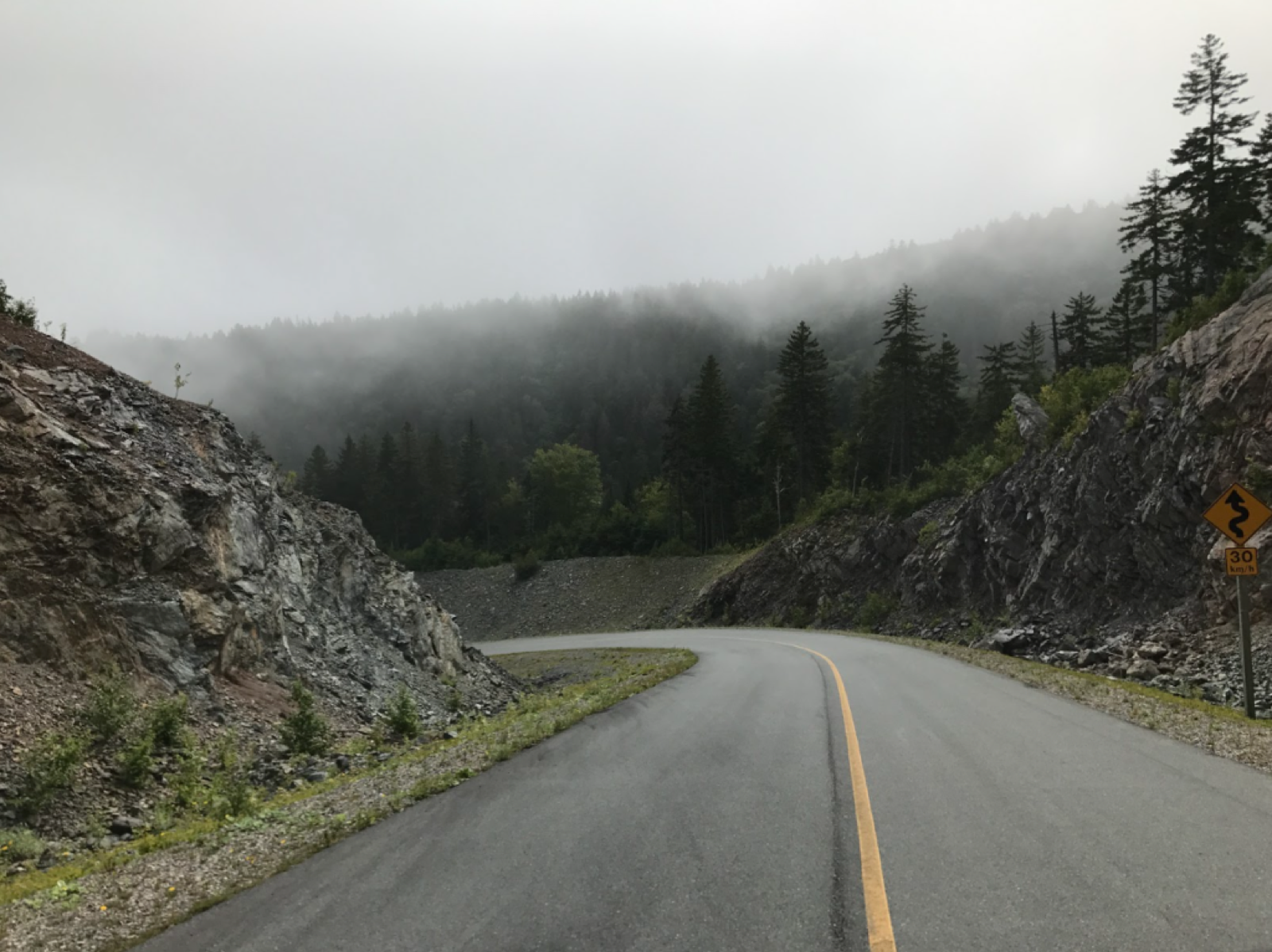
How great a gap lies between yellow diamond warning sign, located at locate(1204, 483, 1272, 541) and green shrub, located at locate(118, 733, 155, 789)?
618 inches

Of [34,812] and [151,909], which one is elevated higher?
[151,909]

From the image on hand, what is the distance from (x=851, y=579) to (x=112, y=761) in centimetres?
3697

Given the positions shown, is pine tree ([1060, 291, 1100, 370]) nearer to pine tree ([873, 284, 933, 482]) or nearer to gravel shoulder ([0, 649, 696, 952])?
pine tree ([873, 284, 933, 482])

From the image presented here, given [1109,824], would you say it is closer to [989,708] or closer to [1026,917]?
[1026,917]

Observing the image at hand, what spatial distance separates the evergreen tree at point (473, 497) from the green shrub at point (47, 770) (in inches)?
3189

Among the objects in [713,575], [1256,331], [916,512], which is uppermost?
[1256,331]

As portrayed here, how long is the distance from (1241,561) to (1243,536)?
1.30 feet

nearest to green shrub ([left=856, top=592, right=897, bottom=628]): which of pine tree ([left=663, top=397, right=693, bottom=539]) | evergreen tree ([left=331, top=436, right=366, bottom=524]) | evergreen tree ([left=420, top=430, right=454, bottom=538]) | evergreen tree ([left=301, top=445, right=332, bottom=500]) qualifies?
pine tree ([left=663, top=397, right=693, bottom=539])

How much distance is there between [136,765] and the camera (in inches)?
368

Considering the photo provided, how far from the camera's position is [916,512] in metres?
39.2

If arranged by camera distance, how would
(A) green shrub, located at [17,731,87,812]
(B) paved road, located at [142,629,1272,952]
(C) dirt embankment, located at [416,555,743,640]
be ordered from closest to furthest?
(B) paved road, located at [142,629,1272,952]
(A) green shrub, located at [17,731,87,812]
(C) dirt embankment, located at [416,555,743,640]

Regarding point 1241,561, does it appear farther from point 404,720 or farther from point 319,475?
point 319,475

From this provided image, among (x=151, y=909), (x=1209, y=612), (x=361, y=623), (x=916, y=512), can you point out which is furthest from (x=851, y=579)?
(x=151, y=909)

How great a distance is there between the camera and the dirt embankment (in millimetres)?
53000
